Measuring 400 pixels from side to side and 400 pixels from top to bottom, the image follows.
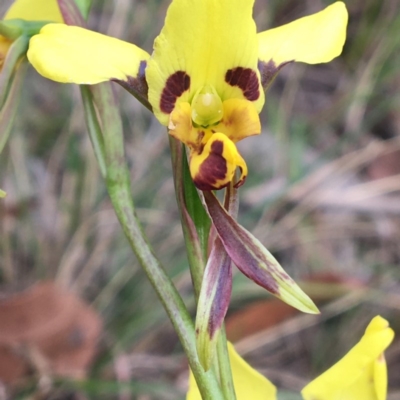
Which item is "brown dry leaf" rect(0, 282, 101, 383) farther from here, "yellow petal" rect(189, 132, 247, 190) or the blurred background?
"yellow petal" rect(189, 132, 247, 190)

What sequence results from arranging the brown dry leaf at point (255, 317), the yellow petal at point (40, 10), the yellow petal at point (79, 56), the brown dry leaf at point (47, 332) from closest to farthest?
1. the yellow petal at point (79, 56)
2. the yellow petal at point (40, 10)
3. the brown dry leaf at point (47, 332)
4. the brown dry leaf at point (255, 317)

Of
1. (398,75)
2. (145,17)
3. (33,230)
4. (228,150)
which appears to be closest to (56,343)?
(33,230)

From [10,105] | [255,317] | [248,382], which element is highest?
[10,105]

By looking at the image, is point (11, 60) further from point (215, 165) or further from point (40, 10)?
point (215, 165)

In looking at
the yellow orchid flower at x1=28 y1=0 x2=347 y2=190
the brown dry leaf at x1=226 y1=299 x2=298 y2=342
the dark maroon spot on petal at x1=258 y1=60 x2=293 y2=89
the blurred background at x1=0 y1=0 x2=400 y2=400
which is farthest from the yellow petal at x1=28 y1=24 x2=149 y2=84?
the brown dry leaf at x1=226 y1=299 x2=298 y2=342

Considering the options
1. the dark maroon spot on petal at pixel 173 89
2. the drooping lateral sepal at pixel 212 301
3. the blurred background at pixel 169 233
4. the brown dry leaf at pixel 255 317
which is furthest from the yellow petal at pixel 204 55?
the brown dry leaf at pixel 255 317

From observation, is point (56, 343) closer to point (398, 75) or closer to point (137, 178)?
point (137, 178)

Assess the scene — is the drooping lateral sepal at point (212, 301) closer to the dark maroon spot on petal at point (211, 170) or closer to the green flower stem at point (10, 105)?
the dark maroon spot on petal at point (211, 170)

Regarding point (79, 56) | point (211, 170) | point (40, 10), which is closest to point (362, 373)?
point (211, 170)
